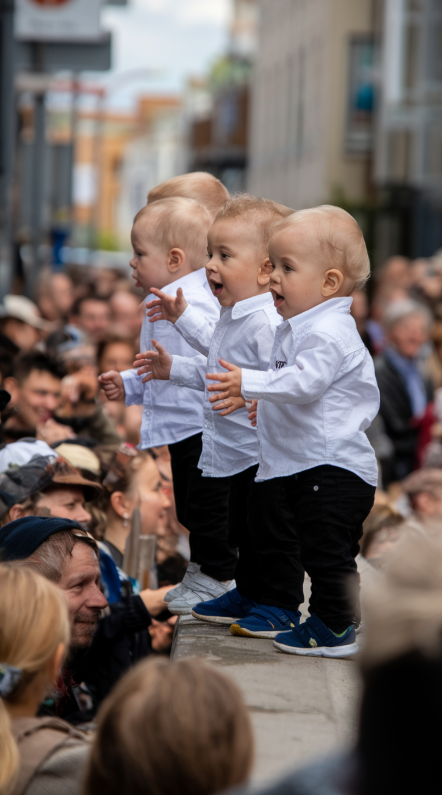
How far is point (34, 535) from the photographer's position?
3.61m

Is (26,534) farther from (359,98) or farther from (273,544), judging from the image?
(359,98)

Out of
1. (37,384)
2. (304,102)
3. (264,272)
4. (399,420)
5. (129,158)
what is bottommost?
(129,158)

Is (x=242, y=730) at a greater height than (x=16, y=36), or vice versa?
(x=16, y=36)

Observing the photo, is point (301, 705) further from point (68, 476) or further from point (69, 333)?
point (69, 333)

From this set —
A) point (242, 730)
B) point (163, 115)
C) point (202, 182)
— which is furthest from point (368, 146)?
point (163, 115)

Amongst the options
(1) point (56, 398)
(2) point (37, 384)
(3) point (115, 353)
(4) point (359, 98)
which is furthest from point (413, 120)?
(2) point (37, 384)

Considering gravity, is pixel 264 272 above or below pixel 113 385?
above

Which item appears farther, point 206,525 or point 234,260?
point 206,525

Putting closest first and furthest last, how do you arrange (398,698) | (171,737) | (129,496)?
(398,698)
(171,737)
(129,496)

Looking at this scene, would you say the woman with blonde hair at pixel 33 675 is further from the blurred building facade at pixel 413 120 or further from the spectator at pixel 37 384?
the blurred building facade at pixel 413 120

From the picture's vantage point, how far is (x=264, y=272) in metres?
3.95

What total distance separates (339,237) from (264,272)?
0.40 metres

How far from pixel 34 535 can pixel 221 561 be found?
93 cm

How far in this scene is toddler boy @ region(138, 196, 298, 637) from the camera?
153 inches
